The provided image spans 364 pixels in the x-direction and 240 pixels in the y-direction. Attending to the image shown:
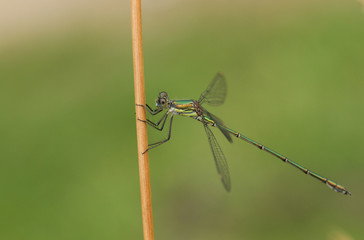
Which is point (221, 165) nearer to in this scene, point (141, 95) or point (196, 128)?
point (141, 95)

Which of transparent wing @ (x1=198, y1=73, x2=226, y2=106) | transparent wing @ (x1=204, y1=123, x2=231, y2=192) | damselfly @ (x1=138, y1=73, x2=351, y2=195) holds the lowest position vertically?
transparent wing @ (x1=204, y1=123, x2=231, y2=192)

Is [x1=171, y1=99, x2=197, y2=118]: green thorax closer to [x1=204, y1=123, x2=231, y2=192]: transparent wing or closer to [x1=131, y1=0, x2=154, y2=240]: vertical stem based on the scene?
[x1=204, y1=123, x2=231, y2=192]: transparent wing

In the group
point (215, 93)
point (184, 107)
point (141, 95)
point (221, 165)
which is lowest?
point (221, 165)

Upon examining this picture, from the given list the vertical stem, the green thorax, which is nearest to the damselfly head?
→ the green thorax

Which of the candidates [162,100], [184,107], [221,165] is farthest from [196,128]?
[162,100]

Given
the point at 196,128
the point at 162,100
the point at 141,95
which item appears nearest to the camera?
the point at 141,95

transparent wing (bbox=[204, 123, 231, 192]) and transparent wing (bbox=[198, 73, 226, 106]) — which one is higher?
transparent wing (bbox=[198, 73, 226, 106])

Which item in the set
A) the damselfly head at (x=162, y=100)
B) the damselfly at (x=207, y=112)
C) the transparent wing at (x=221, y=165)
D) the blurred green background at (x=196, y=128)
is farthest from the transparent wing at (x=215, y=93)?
the blurred green background at (x=196, y=128)

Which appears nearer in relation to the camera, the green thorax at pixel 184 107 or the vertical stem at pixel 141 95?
the vertical stem at pixel 141 95

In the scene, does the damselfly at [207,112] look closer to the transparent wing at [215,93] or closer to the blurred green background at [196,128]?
the transparent wing at [215,93]
